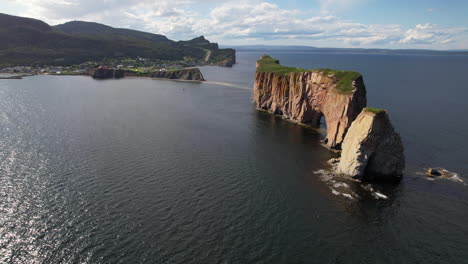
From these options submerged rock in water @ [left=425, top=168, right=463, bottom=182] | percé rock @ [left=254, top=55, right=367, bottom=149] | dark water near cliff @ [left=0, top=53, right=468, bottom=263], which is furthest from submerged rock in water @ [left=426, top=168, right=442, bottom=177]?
percé rock @ [left=254, top=55, right=367, bottom=149]

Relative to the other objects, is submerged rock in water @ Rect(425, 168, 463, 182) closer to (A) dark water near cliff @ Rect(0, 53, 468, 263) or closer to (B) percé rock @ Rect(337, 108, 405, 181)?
(A) dark water near cliff @ Rect(0, 53, 468, 263)

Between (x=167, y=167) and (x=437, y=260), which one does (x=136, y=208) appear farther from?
(x=437, y=260)

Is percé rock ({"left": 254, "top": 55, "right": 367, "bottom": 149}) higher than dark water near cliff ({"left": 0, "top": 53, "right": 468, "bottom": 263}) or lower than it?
higher

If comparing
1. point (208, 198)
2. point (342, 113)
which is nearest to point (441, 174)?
point (342, 113)

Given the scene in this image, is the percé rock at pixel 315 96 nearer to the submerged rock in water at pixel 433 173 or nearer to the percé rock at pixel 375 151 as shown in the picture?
the percé rock at pixel 375 151

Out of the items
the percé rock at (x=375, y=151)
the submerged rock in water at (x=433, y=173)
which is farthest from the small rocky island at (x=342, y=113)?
the submerged rock in water at (x=433, y=173)

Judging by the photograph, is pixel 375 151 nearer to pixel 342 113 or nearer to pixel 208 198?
pixel 342 113

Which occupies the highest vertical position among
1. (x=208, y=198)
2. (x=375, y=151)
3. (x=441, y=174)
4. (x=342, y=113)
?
(x=342, y=113)
